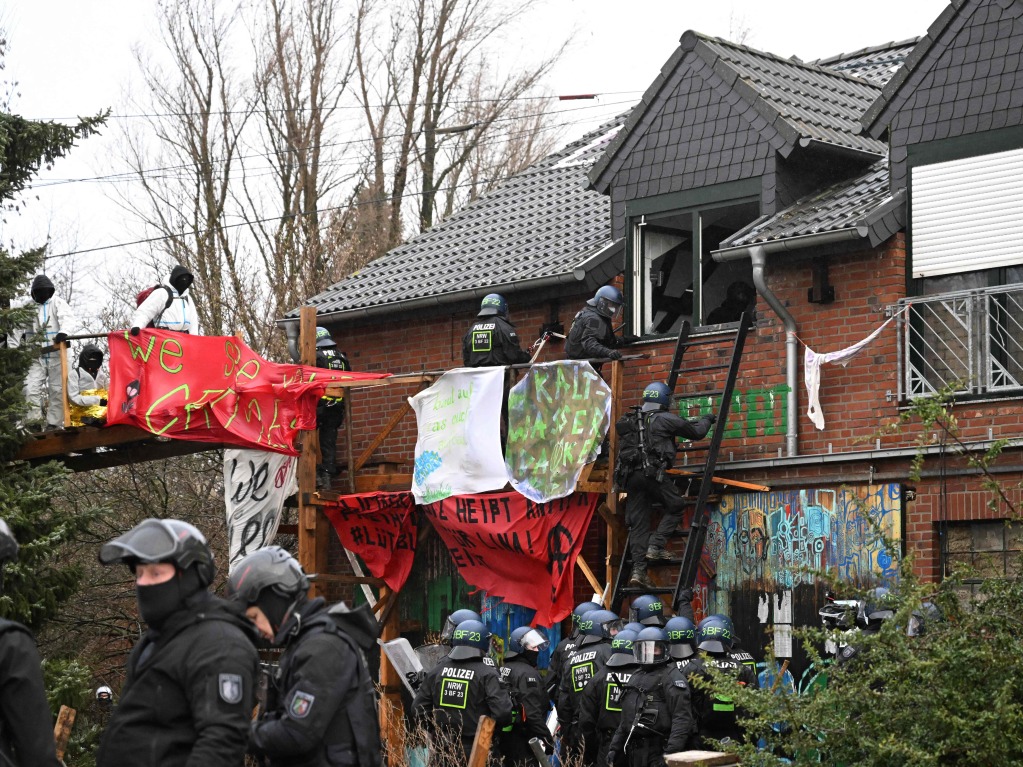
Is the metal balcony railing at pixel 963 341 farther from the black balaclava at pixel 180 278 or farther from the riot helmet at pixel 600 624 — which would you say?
the black balaclava at pixel 180 278

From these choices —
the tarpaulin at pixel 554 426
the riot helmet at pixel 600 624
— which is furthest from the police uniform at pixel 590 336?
the riot helmet at pixel 600 624

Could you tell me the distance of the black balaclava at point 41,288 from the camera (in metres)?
16.7

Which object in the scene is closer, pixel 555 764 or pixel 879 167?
pixel 555 764

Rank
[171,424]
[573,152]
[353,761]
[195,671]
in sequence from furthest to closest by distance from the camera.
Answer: [573,152], [171,424], [353,761], [195,671]

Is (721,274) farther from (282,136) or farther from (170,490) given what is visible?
(282,136)

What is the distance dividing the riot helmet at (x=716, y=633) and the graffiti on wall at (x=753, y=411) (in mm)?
2541

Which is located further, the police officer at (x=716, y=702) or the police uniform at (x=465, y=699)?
the police uniform at (x=465, y=699)

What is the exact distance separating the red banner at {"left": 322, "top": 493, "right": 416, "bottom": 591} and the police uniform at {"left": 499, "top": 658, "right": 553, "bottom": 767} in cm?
433

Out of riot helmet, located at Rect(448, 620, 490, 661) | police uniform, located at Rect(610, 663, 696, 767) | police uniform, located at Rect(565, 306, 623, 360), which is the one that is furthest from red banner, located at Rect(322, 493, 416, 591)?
police uniform, located at Rect(610, 663, 696, 767)

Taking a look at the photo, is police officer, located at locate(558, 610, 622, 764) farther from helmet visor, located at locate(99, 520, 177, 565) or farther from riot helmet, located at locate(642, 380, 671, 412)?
helmet visor, located at locate(99, 520, 177, 565)

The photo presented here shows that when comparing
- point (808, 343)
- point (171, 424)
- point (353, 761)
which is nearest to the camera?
point (353, 761)

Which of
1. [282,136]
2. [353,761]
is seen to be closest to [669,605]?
[353,761]

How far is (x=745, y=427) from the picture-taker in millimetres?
15414

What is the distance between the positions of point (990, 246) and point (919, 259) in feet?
2.22
